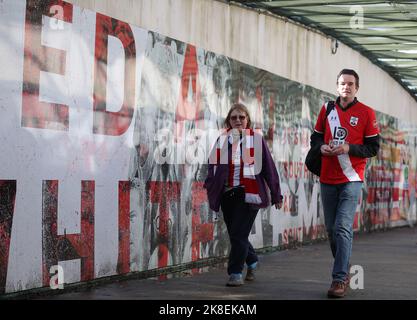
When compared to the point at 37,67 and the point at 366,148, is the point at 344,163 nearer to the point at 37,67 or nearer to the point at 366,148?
the point at 366,148

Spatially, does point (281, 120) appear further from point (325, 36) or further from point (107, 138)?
point (107, 138)

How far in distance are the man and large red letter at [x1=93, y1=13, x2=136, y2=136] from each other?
1.95 m

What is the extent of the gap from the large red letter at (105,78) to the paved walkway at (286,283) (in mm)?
1514

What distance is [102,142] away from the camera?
27.0 feet

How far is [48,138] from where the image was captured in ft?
24.4

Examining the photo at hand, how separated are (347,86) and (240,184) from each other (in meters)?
1.42

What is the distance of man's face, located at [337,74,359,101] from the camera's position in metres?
7.91

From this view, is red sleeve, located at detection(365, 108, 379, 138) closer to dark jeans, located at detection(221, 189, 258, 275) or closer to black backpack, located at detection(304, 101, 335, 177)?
black backpack, located at detection(304, 101, 335, 177)

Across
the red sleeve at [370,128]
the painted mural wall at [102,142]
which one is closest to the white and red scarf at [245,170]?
the painted mural wall at [102,142]

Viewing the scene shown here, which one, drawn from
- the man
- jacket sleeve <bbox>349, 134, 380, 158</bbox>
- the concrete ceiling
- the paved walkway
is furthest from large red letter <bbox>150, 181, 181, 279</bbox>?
the concrete ceiling

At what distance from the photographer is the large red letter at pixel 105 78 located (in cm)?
816
